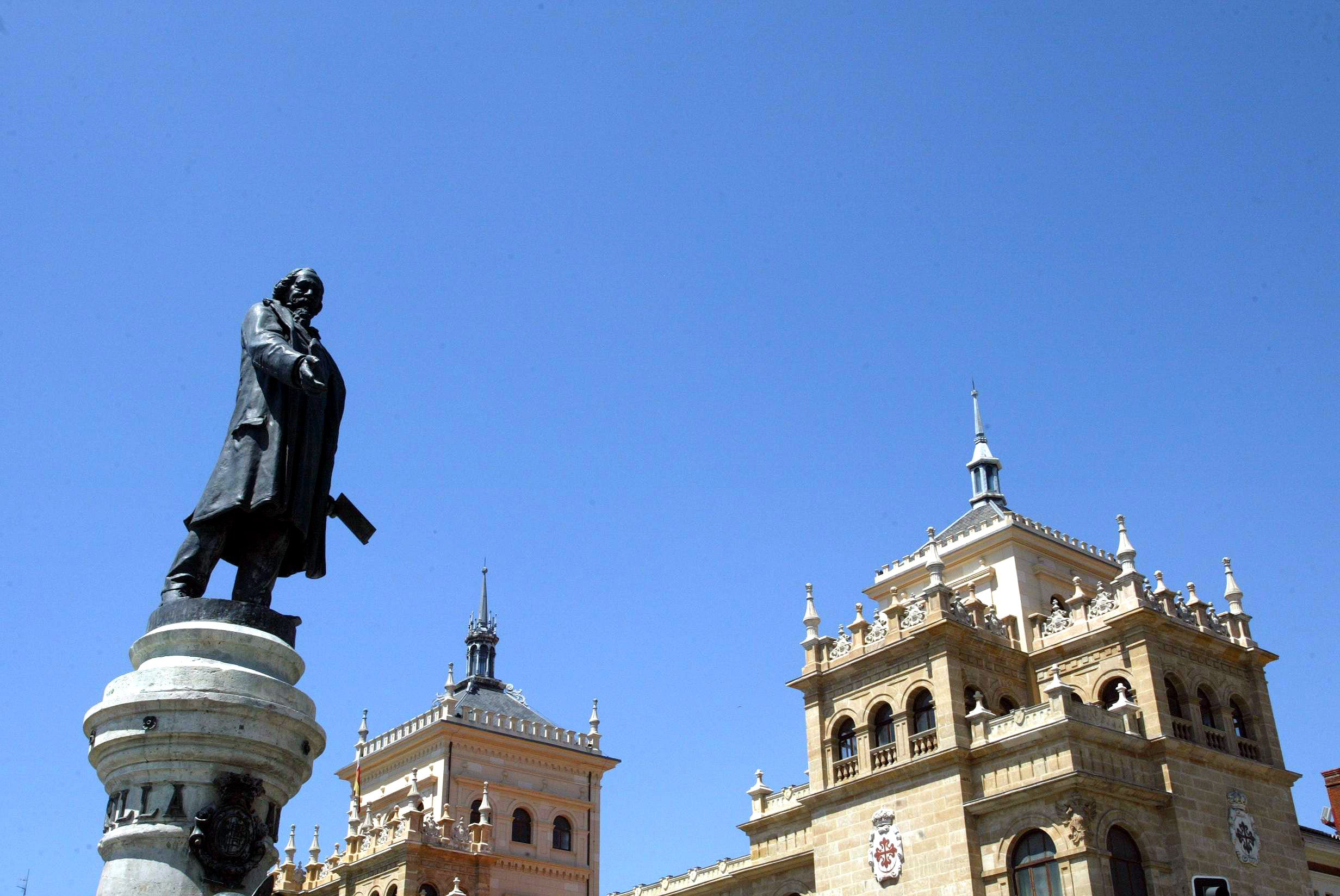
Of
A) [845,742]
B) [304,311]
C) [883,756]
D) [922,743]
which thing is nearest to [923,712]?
[922,743]

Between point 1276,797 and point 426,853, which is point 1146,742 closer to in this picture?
point 1276,797

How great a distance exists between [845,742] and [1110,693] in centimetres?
750

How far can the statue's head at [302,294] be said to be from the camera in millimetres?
10938

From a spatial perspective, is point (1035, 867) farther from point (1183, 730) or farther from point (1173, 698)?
point (1173, 698)

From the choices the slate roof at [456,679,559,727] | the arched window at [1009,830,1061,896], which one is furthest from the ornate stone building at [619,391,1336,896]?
the slate roof at [456,679,559,727]

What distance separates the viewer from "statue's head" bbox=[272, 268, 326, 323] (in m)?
10.9

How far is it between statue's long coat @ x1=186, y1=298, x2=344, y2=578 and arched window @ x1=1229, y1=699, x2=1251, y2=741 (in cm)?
3141

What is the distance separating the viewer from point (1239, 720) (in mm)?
35438

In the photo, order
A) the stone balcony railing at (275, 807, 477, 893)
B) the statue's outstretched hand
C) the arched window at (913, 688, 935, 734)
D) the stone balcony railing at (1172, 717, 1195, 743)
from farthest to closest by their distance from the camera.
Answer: the stone balcony railing at (275, 807, 477, 893), the arched window at (913, 688, 935, 734), the stone balcony railing at (1172, 717, 1195, 743), the statue's outstretched hand

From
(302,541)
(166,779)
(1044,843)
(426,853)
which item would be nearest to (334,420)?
(302,541)

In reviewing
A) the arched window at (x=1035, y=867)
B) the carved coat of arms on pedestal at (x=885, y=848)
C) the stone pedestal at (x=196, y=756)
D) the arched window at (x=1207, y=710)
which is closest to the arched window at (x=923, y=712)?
the carved coat of arms on pedestal at (x=885, y=848)

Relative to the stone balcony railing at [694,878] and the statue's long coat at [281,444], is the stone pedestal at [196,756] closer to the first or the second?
the statue's long coat at [281,444]

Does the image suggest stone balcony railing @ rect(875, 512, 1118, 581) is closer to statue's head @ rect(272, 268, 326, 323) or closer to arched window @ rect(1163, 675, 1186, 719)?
arched window @ rect(1163, 675, 1186, 719)

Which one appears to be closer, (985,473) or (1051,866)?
(1051,866)
